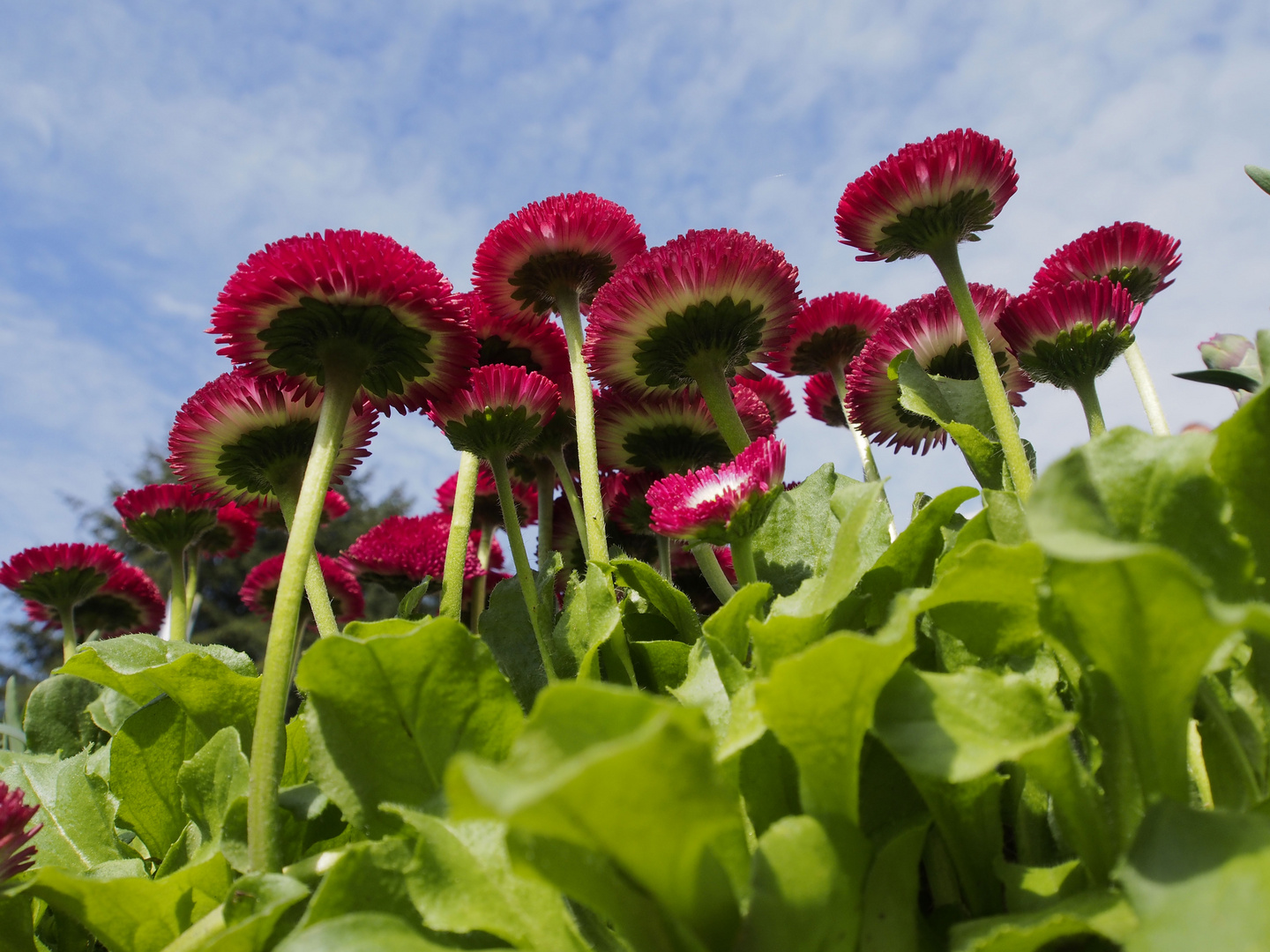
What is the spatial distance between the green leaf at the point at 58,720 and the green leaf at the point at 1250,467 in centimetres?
136

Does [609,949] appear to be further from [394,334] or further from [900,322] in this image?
[900,322]

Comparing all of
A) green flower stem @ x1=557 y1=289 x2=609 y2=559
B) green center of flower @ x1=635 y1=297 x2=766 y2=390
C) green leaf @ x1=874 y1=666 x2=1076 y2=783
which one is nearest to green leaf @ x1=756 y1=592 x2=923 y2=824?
green leaf @ x1=874 y1=666 x2=1076 y2=783

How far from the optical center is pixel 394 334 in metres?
0.81

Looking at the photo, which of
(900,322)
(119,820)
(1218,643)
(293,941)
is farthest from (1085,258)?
(119,820)

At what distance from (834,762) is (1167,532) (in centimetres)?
23

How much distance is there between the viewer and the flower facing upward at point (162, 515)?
1699 mm

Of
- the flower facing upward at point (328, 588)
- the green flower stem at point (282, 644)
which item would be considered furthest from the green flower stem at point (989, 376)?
the flower facing upward at point (328, 588)

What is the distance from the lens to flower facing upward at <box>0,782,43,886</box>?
1.90 feet

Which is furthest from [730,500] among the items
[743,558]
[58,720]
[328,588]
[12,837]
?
[328,588]

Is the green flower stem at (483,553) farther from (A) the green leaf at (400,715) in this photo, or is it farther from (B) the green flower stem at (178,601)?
(A) the green leaf at (400,715)

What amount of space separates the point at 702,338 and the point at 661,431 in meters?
0.28

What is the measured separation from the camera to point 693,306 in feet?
3.21

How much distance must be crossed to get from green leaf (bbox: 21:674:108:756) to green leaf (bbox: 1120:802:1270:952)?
1291 millimetres

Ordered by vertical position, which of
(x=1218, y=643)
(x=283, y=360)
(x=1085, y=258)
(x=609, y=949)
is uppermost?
(x=1085, y=258)
